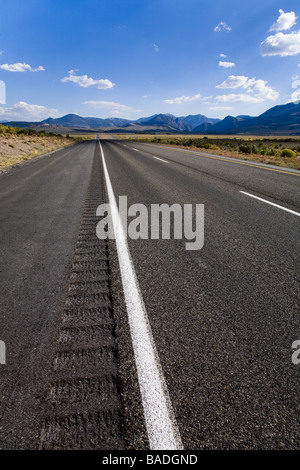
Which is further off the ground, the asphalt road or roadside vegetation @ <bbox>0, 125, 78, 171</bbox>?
roadside vegetation @ <bbox>0, 125, 78, 171</bbox>

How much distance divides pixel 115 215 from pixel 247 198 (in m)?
3.27

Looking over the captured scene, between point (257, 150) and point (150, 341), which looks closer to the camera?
point (150, 341)

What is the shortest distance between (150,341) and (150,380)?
0.33m

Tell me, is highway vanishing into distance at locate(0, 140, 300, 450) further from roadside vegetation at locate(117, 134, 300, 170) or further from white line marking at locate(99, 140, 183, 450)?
roadside vegetation at locate(117, 134, 300, 170)

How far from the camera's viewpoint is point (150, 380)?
62.4 inches

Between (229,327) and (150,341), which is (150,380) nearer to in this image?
(150,341)

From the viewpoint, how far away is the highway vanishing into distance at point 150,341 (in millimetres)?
1341

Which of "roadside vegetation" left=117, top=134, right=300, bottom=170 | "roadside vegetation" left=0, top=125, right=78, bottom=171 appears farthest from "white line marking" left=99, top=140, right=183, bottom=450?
"roadside vegetation" left=0, top=125, right=78, bottom=171

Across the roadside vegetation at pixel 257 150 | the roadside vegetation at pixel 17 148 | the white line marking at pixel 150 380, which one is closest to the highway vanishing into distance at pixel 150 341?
the white line marking at pixel 150 380

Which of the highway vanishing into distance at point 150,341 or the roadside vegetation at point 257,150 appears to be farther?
the roadside vegetation at point 257,150

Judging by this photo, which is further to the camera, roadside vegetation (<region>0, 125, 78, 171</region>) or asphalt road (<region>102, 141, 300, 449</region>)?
roadside vegetation (<region>0, 125, 78, 171</region>)

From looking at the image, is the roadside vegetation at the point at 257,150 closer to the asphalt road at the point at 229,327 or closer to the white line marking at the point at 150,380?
the asphalt road at the point at 229,327

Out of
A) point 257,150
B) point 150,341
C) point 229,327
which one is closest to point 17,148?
point 257,150

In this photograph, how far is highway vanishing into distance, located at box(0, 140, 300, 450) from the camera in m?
1.34
